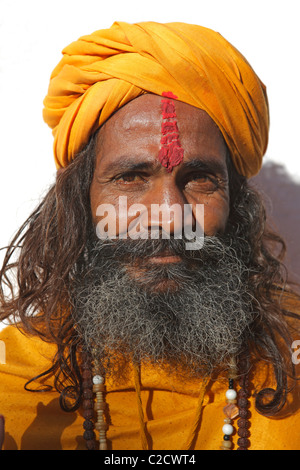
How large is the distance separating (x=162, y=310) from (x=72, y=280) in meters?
0.45

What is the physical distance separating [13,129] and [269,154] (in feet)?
5.43

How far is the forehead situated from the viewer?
2.62m

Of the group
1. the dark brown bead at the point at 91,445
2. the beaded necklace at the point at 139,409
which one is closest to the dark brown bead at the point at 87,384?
the beaded necklace at the point at 139,409

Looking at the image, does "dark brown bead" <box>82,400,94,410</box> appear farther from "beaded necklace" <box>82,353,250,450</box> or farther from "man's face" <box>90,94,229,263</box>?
"man's face" <box>90,94,229,263</box>

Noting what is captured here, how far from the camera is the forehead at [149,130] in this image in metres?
2.62

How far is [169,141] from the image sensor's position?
8.52 feet

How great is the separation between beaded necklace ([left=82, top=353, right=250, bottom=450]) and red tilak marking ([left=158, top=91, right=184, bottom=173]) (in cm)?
86

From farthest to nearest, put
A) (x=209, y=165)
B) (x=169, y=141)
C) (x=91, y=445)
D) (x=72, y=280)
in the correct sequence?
(x=72, y=280) → (x=209, y=165) → (x=169, y=141) → (x=91, y=445)

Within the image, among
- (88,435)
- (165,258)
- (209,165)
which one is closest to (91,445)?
(88,435)

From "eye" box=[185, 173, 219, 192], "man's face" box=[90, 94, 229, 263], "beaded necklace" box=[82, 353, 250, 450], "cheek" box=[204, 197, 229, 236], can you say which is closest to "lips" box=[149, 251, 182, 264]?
"man's face" box=[90, 94, 229, 263]

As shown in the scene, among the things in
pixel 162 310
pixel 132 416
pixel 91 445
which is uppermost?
pixel 162 310

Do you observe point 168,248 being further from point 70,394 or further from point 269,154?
point 269,154

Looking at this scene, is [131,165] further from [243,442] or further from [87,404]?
[243,442]

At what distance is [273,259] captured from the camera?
316cm
